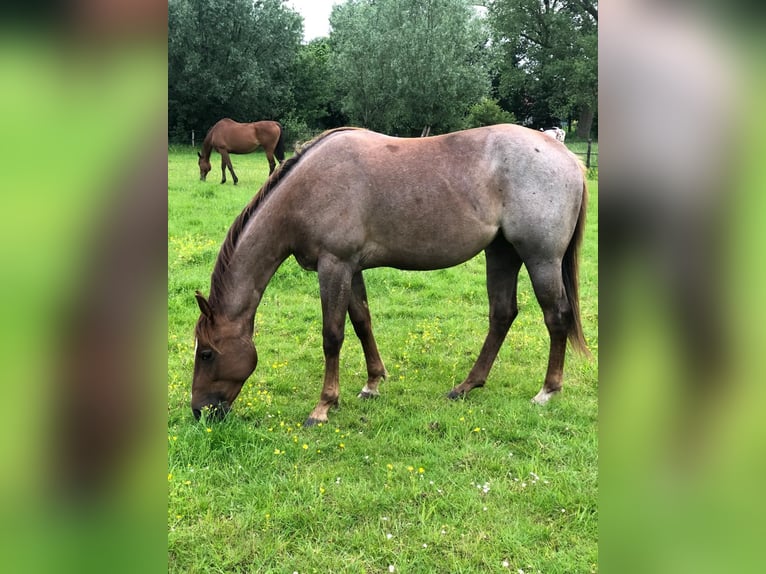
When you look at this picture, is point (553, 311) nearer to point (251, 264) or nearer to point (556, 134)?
point (251, 264)

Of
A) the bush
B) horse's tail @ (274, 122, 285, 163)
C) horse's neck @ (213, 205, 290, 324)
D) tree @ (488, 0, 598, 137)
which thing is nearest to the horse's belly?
horse's neck @ (213, 205, 290, 324)

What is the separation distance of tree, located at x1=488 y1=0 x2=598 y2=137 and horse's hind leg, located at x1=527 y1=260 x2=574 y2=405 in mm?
13154

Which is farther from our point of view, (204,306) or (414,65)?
(414,65)

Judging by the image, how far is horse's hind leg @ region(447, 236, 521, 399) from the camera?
182 inches

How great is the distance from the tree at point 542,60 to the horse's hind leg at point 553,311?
1315 cm

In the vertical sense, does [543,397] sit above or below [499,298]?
below

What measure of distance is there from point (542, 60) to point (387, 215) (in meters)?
23.2

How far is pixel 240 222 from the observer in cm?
407

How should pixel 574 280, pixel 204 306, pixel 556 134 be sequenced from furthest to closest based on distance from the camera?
pixel 556 134 < pixel 574 280 < pixel 204 306

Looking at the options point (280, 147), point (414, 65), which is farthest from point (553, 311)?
point (414, 65)

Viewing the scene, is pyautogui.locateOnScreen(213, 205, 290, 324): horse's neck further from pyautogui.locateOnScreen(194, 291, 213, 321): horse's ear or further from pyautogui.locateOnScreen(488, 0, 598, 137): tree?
pyautogui.locateOnScreen(488, 0, 598, 137): tree
